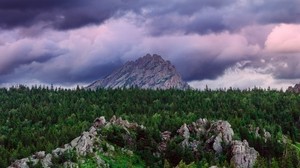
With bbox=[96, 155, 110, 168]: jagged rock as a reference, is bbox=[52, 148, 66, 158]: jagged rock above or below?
above

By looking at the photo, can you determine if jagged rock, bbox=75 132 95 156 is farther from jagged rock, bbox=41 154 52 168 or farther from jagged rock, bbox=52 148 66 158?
jagged rock, bbox=41 154 52 168

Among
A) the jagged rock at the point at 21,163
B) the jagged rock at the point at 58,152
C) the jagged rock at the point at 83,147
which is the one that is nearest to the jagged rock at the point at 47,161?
the jagged rock at the point at 58,152

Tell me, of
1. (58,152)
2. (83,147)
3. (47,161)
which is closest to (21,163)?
(47,161)

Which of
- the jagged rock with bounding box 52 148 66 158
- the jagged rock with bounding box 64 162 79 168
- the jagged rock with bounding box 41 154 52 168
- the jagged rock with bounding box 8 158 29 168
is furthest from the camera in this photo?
the jagged rock with bounding box 52 148 66 158

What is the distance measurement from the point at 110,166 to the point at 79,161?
11.7 m

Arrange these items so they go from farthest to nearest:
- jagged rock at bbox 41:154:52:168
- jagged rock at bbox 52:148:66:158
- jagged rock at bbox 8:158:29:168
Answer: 1. jagged rock at bbox 52:148:66:158
2. jagged rock at bbox 41:154:52:168
3. jagged rock at bbox 8:158:29:168

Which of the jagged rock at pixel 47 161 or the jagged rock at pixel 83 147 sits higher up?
the jagged rock at pixel 83 147

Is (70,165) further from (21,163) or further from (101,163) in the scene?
(21,163)

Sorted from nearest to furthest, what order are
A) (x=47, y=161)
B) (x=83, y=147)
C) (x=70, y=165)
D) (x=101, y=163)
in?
1. (x=70, y=165)
2. (x=47, y=161)
3. (x=101, y=163)
4. (x=83, y=147)

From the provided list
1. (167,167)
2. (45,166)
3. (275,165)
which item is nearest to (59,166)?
(45,166)

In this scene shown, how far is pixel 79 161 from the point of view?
189 meters

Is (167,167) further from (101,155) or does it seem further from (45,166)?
(45,166)

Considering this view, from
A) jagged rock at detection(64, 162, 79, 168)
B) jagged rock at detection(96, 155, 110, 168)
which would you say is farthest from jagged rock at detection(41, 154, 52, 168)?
jagged rock at detection(96, 155, 110, 168)

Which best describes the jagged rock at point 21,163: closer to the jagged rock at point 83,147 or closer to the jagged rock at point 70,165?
the jagged rock at point 70,165
